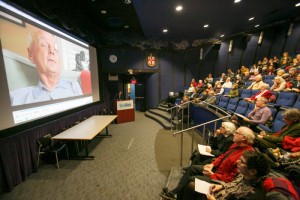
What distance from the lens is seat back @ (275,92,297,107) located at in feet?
9.55

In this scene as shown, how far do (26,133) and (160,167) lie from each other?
2.47 metres

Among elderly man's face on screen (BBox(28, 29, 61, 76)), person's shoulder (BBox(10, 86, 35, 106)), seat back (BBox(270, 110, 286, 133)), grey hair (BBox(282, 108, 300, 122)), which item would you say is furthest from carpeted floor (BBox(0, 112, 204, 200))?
elderly man's face on screen (BBox(28, 29, 61, 76))

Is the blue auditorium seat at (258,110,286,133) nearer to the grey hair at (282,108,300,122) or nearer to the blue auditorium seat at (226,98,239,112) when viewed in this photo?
the grey hair at (282,108,300,122)

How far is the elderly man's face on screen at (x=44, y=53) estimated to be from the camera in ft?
9.11

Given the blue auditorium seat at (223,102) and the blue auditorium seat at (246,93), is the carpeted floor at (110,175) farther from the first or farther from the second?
the blue auditorium seat at (246,93)

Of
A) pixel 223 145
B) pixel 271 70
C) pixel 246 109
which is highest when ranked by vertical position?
pixel 271 70

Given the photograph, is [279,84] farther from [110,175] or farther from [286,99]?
[110,175]

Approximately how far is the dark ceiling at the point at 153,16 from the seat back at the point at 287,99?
302 cm

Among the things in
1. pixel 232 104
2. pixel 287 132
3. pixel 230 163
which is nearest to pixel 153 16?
pixel 232 104

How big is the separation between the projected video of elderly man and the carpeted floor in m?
1.38

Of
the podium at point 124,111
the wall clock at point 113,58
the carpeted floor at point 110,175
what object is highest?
the wall clock at point 113,58

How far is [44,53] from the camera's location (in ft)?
9.89

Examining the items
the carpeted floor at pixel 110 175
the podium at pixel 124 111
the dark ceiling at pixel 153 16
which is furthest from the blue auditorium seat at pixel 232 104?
the podium at pixel 124 111

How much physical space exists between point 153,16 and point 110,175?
4.98 metres
